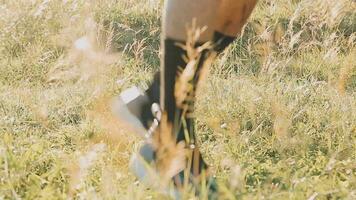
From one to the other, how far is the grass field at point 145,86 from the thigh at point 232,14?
0.34 meters

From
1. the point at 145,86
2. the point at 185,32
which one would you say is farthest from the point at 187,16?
the point at 145,86

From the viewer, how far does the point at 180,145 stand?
1.69m

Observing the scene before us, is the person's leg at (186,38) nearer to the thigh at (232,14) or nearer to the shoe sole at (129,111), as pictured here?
the thigh at (232,14)

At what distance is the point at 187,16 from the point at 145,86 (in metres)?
1.15

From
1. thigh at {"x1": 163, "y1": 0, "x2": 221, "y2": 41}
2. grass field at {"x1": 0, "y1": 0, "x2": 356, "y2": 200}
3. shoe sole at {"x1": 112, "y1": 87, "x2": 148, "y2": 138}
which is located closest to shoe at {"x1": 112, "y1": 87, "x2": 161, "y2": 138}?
shoe sole at {"x1": 112, "y1": 87, "x2": 148, "y2": 138}

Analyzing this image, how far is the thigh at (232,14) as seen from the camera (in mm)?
1687

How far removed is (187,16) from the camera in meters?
1.69

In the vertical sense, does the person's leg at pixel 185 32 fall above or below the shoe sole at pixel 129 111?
above

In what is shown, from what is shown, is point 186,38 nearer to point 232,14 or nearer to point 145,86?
point 232,14

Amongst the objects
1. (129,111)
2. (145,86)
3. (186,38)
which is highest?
(186,38)

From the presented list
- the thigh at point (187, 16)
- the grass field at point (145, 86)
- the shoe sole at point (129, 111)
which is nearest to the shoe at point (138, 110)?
the shoe sole at point (129, 111)

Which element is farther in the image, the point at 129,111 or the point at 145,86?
the point at 145,86

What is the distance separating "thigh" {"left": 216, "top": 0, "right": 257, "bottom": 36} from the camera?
66.4 inches

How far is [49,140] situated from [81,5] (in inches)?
62.2
